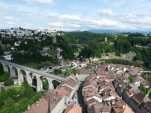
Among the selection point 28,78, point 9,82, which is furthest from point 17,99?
point 28,78

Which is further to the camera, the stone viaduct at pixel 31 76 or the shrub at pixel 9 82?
the shrub at pixel 9 82

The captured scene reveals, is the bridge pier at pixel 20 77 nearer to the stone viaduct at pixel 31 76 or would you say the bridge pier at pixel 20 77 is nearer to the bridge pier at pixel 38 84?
the stone viaduct at pixel 31 76

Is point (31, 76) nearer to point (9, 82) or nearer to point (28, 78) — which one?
point (28, 78)

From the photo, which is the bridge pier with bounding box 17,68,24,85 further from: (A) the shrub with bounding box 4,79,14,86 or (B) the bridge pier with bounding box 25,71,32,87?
(A) the shrub with bounding box 4,79,14,86

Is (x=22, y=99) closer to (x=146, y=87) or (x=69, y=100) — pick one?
(x=69, y=100)

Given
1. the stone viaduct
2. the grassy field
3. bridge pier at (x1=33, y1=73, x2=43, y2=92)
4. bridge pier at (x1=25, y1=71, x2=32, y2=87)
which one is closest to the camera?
the grassy field

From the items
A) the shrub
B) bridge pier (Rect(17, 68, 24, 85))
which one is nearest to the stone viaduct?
bridge pier (Rect(17, 68, 24, 85))

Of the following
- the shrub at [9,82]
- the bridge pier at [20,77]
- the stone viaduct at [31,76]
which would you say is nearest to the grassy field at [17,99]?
the stone viaduct at [31,76]

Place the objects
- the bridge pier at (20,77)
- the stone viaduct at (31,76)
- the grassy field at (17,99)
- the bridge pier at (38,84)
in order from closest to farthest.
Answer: the grassy field at (17,99)
the bridge pier at (38,84)
the stone viaduct at (31,76)
the bridge pier at (20,77)
